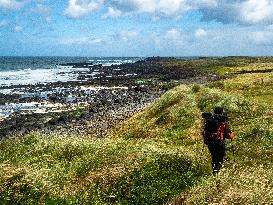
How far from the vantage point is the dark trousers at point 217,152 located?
16125 millimetres

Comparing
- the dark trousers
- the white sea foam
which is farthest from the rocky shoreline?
the dark trousers

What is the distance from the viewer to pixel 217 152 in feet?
53.7

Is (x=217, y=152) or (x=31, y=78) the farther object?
(x=31, y=78)

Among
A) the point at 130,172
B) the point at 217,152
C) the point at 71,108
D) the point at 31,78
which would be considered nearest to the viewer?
the point at 217,152

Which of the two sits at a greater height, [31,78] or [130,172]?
[130,172]

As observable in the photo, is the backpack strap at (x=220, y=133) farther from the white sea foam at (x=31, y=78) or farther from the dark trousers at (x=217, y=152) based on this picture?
the white sea foam at (x=31, y=78)

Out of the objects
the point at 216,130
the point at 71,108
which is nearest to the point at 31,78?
the point at 71,108

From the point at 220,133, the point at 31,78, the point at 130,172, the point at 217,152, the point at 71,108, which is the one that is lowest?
the point at 31,78

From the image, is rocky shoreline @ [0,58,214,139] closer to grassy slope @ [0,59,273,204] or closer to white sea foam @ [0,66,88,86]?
white sea foam @ [0,66,88,86]

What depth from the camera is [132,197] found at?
1619 centimetres

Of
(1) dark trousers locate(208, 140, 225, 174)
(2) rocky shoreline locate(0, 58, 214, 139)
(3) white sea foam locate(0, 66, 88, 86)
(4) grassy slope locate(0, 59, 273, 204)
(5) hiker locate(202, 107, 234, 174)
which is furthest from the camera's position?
(3) white sea foam locate(0, 66, 88, 86)

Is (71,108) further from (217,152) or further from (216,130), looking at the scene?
(216,130)

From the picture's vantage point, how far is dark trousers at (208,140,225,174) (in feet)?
52.9

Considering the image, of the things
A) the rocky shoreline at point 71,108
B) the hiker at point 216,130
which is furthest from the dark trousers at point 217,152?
the rocky shoreline at point 71,108
